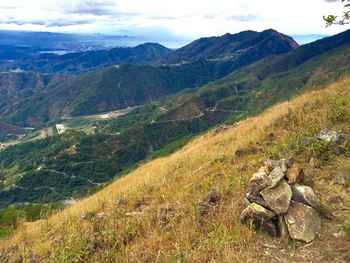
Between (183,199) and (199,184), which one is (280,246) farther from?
(199,184)

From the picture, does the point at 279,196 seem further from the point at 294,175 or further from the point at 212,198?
the point at 212,198

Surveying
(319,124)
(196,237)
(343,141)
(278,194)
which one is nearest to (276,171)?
(278,194)

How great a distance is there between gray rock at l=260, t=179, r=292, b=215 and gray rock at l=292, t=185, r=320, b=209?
1.05 ft

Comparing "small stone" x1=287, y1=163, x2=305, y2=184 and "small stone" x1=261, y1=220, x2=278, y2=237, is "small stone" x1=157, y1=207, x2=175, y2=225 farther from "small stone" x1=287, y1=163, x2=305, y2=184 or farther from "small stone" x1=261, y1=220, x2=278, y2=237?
"small stone" x1=287, y1=163, x2=305, y2=184

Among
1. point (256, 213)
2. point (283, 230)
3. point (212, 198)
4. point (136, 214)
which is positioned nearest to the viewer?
point (283, 230)

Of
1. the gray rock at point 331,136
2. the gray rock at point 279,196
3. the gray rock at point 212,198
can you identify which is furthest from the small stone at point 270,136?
the gray rock at point 279,196

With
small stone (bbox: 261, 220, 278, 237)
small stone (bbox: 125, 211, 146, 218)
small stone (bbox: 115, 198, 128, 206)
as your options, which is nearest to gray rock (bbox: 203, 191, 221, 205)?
small stone (bbox: 125, 211, 146, 218)

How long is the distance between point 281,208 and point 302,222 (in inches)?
20.5

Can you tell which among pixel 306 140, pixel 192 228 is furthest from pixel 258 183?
pixel 306 140

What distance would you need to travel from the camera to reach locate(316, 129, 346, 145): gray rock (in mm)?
12477

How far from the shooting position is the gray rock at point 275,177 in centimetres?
904

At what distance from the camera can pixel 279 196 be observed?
28.8ft

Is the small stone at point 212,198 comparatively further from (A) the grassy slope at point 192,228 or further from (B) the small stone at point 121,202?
(B) the small stone at point 121,202

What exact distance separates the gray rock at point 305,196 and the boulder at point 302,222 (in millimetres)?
277
